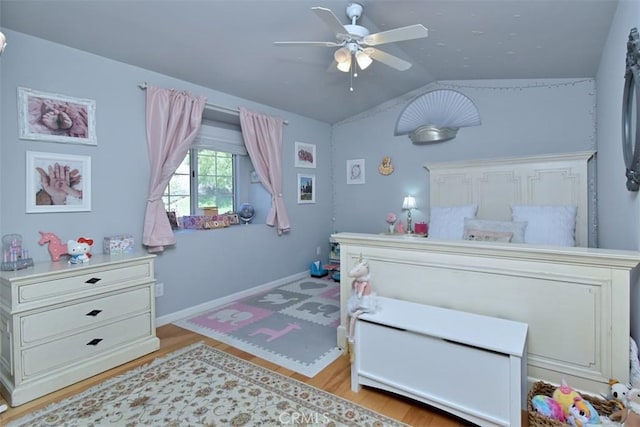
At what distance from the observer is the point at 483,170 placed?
3.77 m

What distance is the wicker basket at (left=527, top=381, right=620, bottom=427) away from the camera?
143 cm

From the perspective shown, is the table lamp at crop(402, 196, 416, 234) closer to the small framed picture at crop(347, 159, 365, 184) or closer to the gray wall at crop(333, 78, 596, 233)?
the gray wall at crop(333, 78, 596, 233)

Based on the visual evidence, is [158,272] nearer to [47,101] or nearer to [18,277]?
[18,277]

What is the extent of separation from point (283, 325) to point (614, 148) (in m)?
3.02

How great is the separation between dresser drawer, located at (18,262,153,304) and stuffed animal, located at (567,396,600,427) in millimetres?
2739

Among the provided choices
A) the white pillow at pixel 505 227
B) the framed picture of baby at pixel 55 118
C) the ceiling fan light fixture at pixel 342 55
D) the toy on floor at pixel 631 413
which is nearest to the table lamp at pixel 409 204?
the white pillow at pixel 505 227

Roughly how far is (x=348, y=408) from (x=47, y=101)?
2957 millimetres

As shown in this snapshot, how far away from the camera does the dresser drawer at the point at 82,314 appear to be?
6.43 ft

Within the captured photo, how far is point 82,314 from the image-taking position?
7.14ft

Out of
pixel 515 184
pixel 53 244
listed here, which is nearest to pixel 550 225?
pixel 515 184

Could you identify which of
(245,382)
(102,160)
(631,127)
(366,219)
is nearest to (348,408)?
(245,382)

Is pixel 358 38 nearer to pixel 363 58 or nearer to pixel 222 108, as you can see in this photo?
pixel 363 58

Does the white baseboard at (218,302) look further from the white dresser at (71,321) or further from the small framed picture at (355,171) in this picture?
the small framed picture at (355,171)

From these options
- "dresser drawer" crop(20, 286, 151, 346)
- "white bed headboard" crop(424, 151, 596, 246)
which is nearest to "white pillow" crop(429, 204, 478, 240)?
"white bed headboard" crop(424, 151, 596, 246)
